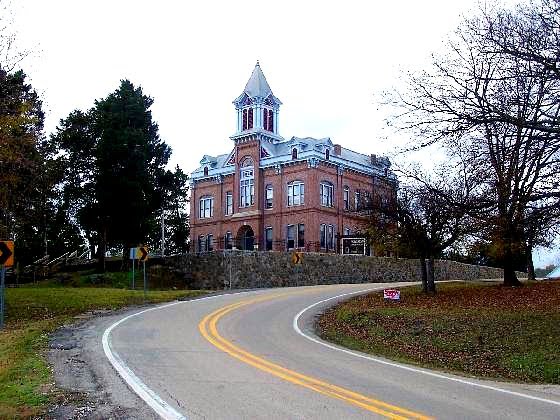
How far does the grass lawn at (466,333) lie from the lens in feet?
48.9

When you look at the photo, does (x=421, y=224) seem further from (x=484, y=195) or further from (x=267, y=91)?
(x=267, y=91)

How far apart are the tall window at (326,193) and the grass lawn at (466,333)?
3678 centimetres

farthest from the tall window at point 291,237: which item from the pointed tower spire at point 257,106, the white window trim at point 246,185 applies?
the pointed tower spire at point 257,106

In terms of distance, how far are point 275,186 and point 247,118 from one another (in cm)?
783

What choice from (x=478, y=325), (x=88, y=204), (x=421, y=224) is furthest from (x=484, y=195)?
(x=88, y=204)

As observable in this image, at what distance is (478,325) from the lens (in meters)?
18.5

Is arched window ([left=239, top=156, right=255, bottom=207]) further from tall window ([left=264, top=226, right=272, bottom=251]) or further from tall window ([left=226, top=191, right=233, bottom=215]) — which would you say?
tall window ([left=264, top=226, right=272, bottom=251])

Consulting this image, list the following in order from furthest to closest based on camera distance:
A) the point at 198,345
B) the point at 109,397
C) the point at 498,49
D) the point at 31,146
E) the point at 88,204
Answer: the point at 88,204
the point at 31,146
the point at 498,49
the point at 198,345
the point at 109,397

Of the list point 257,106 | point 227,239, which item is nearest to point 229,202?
point 227,239

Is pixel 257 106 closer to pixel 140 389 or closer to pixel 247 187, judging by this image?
pixel 247 187

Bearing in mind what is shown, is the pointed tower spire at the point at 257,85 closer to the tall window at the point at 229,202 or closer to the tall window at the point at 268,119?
the tall window at the point at 268,119

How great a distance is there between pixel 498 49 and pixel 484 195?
5.29 meters

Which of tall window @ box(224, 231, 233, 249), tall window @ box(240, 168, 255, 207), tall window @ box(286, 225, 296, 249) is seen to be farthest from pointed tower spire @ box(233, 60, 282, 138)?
tall window @ box(224, 231, 233, 249)

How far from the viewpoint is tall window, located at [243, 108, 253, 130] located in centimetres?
6641
